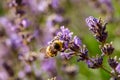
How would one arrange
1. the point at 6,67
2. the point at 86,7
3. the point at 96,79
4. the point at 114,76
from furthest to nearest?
the point at 86,7
the point at 96,79
the point at 6,67
the point at 114,76

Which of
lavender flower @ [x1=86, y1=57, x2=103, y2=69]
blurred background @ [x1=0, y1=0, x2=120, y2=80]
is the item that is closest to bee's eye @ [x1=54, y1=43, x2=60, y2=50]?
lavender flower @ [x1=86, y1=57, x2=103, y2=69]

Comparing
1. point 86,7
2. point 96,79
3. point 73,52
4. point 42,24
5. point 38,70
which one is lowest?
point 73,52

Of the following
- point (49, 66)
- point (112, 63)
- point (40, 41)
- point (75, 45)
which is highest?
point (40, 41)

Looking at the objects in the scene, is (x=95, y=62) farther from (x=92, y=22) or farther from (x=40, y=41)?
(x=40, y=41)

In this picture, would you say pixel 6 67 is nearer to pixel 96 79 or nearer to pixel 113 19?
pixel 96 79

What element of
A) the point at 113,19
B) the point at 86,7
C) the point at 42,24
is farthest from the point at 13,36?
the point at 86,7

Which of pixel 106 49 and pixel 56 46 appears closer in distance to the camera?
pixel 106 49

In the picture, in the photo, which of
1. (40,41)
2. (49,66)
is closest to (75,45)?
(49,66)

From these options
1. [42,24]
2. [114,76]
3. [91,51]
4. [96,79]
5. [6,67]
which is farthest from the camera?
[42,24]

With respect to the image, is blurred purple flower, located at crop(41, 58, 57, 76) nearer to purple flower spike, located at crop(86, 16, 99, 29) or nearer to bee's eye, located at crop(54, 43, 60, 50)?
bee's eye, located at crop(54, 43, 60, 50)

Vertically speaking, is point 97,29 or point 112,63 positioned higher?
point 97,29

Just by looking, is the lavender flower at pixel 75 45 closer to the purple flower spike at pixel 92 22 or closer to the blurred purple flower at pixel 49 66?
the purple flower spike at pixel 92 22
